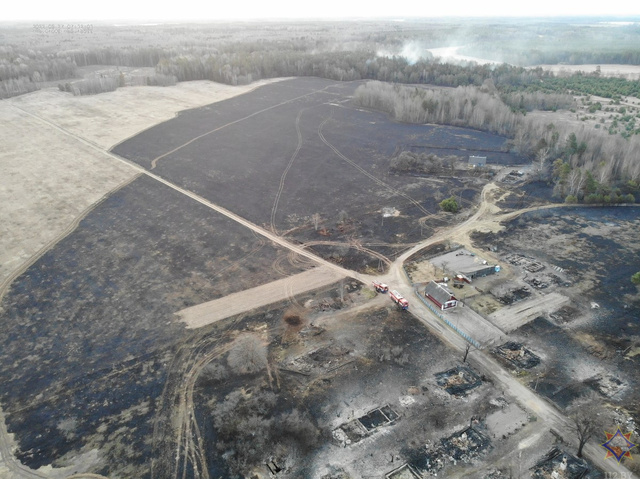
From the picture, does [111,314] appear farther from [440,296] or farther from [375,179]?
[375,179]

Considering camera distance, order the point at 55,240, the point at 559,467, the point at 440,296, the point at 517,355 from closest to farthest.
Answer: the point at 559,467, the point at 517,355, the point at 440,296, the point at 55,240

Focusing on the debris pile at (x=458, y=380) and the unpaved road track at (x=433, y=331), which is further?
the debris pile at (x=458, y=380)

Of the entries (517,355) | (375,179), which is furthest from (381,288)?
(375,179)

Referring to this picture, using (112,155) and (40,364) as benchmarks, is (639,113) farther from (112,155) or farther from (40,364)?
(40,364)

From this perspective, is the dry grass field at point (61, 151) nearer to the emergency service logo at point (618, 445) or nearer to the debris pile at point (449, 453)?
the debris pile at point (449, 453)

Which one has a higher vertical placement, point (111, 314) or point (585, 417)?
point (585, 417)

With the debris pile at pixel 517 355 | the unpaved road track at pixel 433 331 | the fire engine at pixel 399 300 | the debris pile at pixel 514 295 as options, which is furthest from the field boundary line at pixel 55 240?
the debris pile at pixel 514 295
